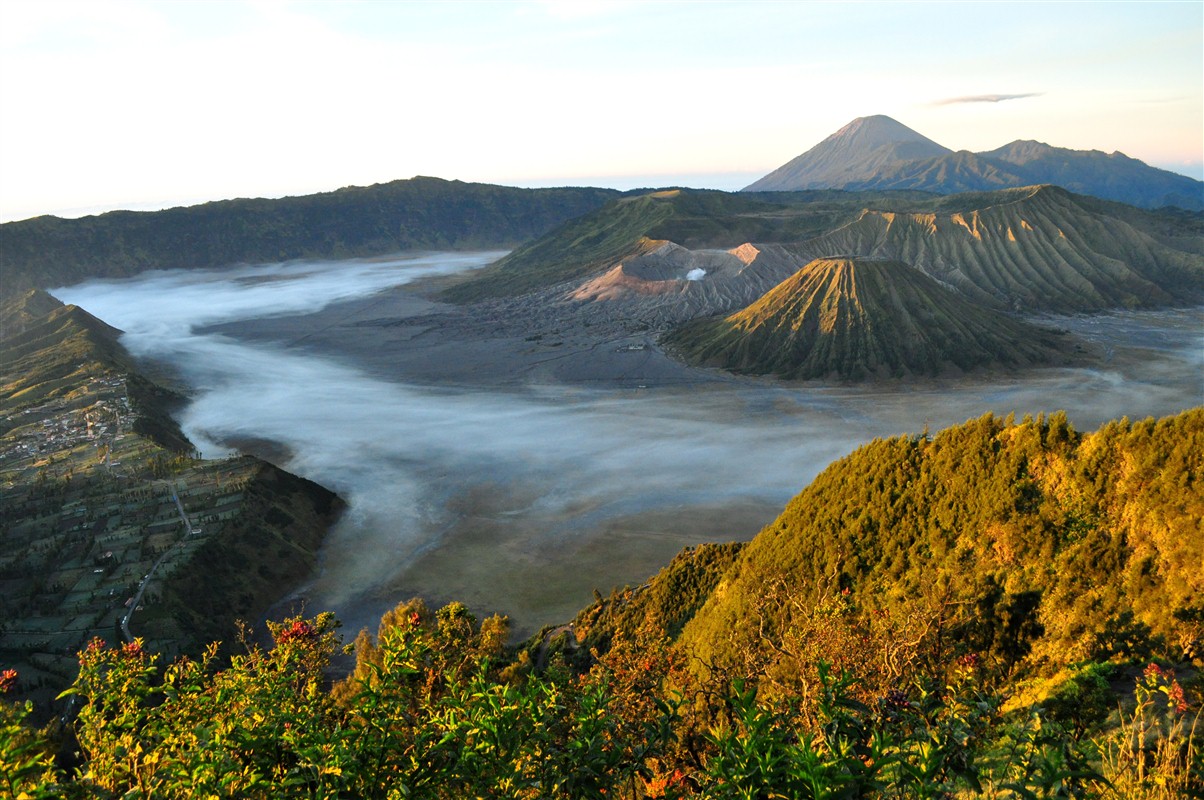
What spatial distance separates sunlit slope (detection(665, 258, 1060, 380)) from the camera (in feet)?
229

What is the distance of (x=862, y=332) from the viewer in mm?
72312

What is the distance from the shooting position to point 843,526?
21.0 m

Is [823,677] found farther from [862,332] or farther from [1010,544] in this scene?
[862,332]

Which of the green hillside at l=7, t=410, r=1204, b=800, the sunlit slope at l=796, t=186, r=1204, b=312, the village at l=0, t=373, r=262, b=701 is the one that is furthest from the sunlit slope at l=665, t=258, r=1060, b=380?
the village at l=0, t=373, r=262, b=701

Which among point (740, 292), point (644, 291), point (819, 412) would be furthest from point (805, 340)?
point (644, 291)

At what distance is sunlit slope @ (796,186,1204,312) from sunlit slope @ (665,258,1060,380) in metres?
22.4

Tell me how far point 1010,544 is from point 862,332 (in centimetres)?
5838

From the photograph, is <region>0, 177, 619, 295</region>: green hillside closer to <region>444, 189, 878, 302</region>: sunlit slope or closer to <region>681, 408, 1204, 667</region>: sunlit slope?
<region>444, 189, 878, 302</region>: sunlit slope

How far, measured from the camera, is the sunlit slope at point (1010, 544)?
14445 mm

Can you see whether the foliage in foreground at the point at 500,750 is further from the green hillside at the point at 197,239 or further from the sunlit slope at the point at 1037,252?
the green hillside at the point at 197,239

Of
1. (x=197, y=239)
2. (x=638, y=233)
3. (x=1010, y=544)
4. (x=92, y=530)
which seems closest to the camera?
(x=1010, y=544)

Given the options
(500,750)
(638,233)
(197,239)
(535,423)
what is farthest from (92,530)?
(197,239)

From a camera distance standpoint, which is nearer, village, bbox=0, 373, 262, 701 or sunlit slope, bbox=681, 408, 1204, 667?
sunlit slope, bbox=681, 408, 1204, 667

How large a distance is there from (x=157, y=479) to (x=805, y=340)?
56.6 metres
